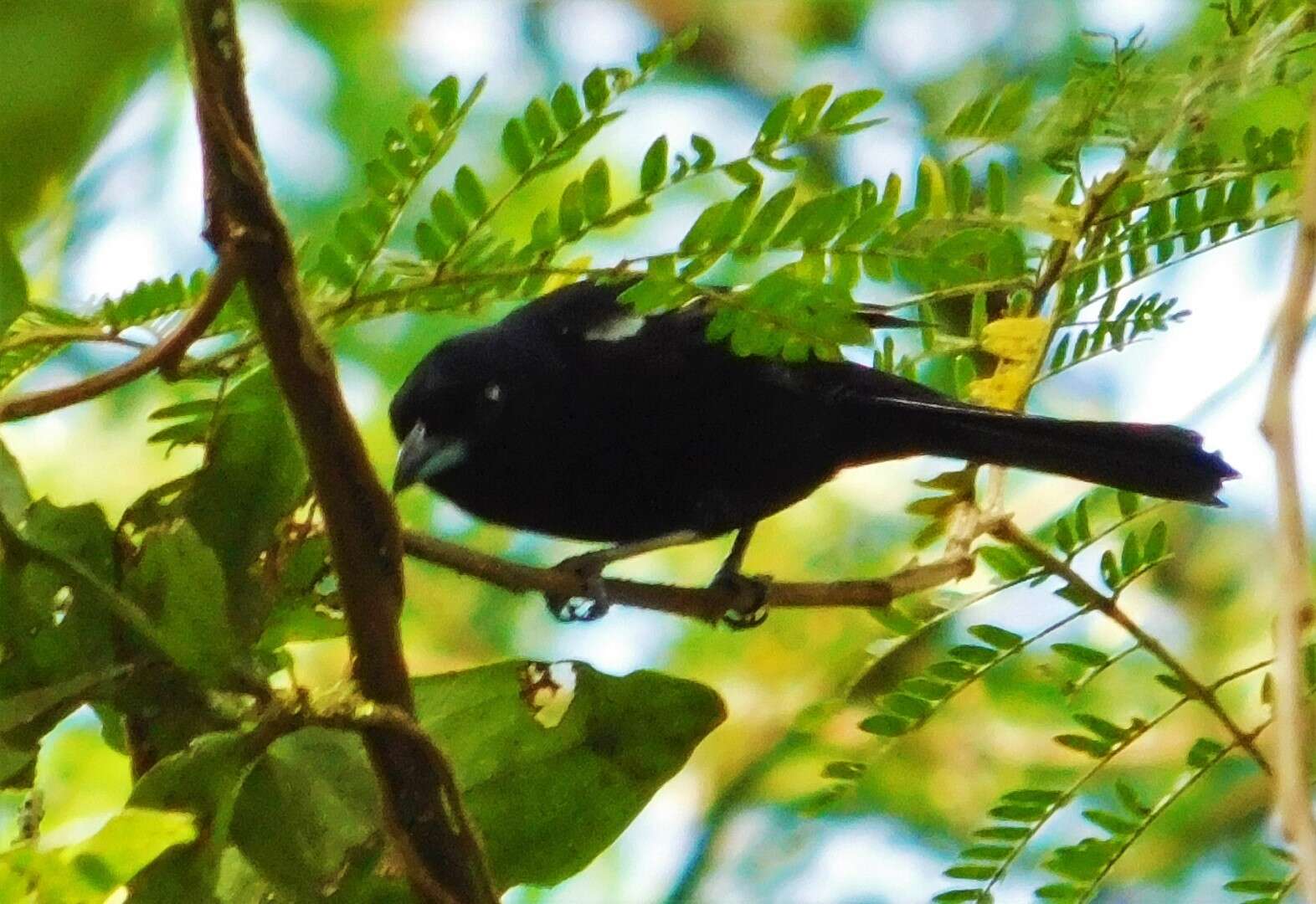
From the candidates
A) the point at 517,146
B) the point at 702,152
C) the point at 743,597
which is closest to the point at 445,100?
the point at 517,146

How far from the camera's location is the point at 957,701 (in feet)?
9.37

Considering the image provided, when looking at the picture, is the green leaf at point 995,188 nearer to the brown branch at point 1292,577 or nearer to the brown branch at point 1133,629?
the brown branch at point 1133,629

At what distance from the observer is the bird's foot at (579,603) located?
1496 mm

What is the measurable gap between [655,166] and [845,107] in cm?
13

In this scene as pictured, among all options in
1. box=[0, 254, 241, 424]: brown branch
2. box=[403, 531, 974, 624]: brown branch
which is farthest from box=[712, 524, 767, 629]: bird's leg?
box=[0, 254, 241, 424]: brown branch

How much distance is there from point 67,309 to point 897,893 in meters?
2.08

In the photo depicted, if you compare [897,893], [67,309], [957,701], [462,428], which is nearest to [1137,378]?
[957,701]

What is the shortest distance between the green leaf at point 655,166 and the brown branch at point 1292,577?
0.42 meters

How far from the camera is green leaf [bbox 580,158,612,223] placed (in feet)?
3.24

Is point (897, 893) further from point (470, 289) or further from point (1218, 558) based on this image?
point (470, 289)

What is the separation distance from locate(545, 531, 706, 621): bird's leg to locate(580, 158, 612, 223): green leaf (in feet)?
1.77

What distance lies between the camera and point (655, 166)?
3.25ft

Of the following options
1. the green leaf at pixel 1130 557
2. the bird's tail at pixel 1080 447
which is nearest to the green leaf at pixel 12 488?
the green leaf at pixel 1130 557

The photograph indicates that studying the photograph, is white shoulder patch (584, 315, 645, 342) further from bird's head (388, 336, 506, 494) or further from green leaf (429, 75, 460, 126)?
green leaf (429, 75, 460, 126)
